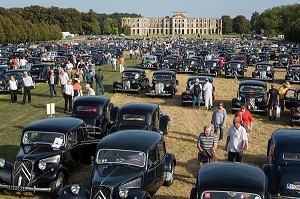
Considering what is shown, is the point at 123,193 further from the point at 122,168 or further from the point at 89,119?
the point at 89,119

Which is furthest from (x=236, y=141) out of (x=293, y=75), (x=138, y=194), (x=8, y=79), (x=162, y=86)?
(x=293, y=75)

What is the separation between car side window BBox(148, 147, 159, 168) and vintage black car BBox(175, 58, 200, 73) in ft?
89.6

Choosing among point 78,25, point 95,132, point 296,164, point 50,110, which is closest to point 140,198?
point 296,164

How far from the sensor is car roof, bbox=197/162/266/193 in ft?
25.1

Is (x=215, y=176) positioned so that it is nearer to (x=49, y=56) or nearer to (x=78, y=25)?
(x=49, y=56)

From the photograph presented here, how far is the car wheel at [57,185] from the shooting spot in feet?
34.5

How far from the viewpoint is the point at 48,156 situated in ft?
36.6

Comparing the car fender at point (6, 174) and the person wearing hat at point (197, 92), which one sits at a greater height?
the person wearing hat at point (197, 92)

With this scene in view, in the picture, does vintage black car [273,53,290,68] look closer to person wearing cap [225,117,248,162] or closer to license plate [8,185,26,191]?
person wearing cap [225,117,248,162]

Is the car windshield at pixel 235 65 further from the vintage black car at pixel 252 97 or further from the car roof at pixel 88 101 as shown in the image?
the car roof at pixel 88 101

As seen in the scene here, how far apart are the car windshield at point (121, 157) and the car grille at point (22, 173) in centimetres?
192

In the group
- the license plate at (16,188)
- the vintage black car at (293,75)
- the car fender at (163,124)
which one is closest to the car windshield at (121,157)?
the license plate at (16,188)

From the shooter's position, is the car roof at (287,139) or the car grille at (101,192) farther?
the car roof at (287,139)

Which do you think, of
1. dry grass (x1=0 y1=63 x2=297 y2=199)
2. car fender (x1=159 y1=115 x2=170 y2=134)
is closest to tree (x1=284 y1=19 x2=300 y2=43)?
dry grass (x1=0 y1=63 x2=297 y2=199)
